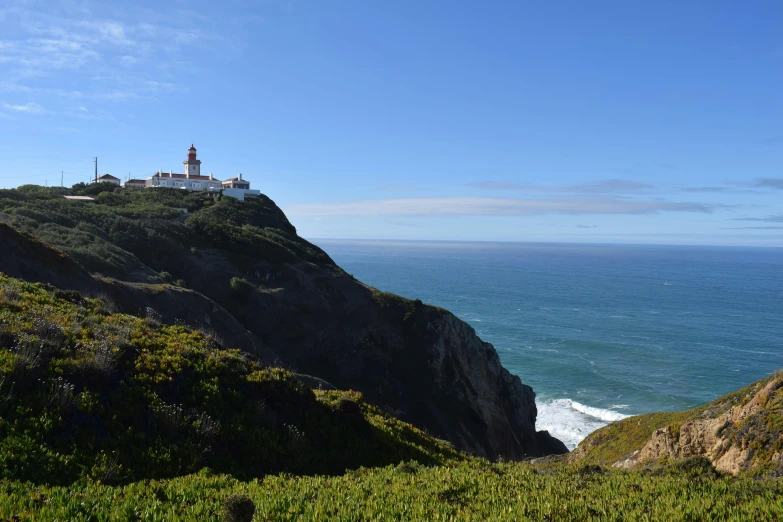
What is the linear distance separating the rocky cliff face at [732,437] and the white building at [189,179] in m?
69.9

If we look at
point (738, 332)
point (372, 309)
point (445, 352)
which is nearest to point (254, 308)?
point (372, 309)

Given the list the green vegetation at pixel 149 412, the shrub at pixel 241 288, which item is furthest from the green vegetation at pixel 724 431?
the shrub at pixel 241 288

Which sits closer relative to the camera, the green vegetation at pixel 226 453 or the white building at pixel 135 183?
the green vegetation at pixel 226 453

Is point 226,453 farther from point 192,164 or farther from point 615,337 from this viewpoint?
point 192,164

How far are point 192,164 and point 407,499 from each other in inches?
3317

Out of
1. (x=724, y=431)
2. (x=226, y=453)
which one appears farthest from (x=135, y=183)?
(x=724, y=431)

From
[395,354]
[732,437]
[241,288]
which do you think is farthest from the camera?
[241,288]

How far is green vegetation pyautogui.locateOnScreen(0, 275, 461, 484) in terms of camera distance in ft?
28.8

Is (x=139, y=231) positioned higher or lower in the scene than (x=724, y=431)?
higher

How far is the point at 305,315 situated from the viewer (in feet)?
135

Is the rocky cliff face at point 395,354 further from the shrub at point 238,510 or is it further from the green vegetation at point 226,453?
the shrub at point 238,510

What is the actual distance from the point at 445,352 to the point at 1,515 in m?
36.8

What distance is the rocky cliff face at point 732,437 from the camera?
45.0ft

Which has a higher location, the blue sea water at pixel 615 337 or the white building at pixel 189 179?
the white building at pixel 189 179
